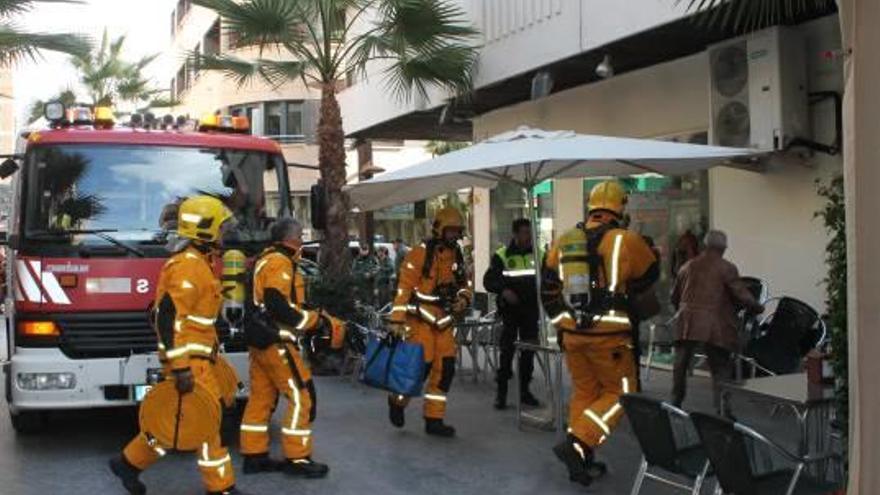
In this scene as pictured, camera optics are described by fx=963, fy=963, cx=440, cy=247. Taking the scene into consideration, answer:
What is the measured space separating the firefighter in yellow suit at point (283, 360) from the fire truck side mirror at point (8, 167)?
7.73ft

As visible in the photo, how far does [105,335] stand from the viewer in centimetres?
679

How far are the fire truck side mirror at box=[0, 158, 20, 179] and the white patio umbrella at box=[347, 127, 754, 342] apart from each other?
2.66m

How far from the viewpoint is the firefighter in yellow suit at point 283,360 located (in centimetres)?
608

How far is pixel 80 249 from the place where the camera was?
6809 mm

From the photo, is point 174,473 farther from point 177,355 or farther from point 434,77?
point 434,77

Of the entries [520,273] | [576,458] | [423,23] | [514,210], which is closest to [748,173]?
[520,273]

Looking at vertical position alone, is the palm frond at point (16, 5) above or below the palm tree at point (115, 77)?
below

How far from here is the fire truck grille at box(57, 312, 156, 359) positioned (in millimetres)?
6746

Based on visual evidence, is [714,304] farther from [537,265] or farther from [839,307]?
[839,307]

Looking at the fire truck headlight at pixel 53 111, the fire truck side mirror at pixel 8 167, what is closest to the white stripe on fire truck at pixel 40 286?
the fire truck side mirror at pixel 8 167

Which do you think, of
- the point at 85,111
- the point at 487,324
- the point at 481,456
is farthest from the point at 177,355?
the point at 487,324

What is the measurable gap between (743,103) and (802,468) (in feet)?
18.8

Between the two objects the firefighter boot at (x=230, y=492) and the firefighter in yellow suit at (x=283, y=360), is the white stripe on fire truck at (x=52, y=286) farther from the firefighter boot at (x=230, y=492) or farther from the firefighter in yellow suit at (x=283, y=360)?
the firefighter boot at (x=230, y=492)

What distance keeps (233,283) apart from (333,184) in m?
5.66
